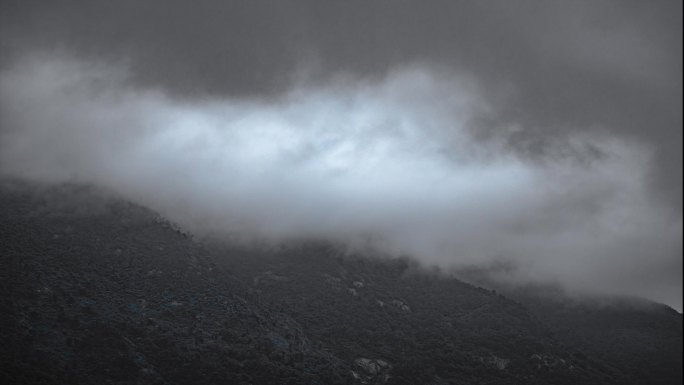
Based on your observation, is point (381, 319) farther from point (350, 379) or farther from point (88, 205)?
point (88, 205)

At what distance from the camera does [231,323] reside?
13562cm

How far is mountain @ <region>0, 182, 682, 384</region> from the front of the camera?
111 meters

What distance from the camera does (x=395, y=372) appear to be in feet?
477

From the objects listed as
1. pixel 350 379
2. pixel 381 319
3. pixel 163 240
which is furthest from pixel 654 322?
pixel 163 240

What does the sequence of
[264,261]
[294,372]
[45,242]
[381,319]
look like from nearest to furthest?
[294,372], [45,242], [381,319], [264,261]

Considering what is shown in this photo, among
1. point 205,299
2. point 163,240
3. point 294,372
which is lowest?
point 294,372

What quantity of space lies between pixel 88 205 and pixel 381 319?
103m

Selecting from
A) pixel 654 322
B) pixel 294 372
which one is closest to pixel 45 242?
pixel 294 372

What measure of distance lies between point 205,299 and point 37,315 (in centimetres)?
4239

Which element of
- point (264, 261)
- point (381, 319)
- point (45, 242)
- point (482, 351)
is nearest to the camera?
point (45, 242)

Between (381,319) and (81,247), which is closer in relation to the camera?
(81,247)

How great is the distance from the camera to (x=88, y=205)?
581 feet

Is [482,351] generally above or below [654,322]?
below

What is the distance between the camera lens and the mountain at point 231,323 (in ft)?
363
